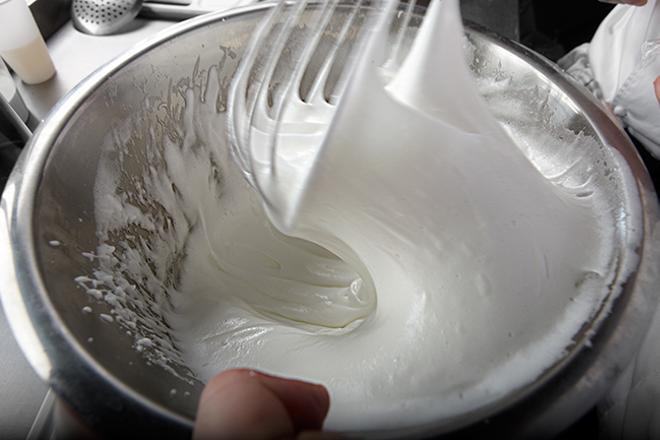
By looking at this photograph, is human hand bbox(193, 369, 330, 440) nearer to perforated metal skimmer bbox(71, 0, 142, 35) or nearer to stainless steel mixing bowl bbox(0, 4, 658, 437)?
stainless steel mixing bowl bbox(0, 4, 658, 437)

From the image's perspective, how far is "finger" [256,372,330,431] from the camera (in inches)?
11.9

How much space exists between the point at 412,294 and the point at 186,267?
26 cm

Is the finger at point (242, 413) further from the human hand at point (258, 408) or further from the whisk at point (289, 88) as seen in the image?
the whisk at point (289, 88)

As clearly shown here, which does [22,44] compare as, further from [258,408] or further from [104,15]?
[258,408]

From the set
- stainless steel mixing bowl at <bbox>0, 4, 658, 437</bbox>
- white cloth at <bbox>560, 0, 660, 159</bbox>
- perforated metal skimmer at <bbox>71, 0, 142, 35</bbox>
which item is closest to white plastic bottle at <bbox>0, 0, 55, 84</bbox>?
perforated metal skimmer at <bbox>71, 0, 142, 35</bbox>

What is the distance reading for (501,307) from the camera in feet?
1.26

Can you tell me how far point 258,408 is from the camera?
0.28 metres

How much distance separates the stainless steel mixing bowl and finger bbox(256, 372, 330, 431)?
0.05m

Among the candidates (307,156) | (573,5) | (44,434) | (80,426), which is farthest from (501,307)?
(573,5)

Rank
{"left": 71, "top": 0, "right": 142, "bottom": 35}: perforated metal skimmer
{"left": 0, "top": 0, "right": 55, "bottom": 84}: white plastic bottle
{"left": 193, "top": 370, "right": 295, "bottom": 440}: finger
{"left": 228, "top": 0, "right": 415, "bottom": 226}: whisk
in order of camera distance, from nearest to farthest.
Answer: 1. {"left": 193, "top": 370, "right": 295, "bottom": 440}: finger
2. {"left": 228, "top": 0, "right": 415, "bottom": 226}: whisk
3. {"left": 0, "top": 0, "right": 55, "bottom": 84}: white plastic bottle
4. {"left": 71, "top": 0, "right": 142, "bottom": 35}: perforated metal skimmer

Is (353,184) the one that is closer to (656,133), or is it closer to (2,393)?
(2,393)

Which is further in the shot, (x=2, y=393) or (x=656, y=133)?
(x=656, y=133)

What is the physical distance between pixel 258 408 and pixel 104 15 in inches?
28.2

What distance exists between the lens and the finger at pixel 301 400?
301 mm
